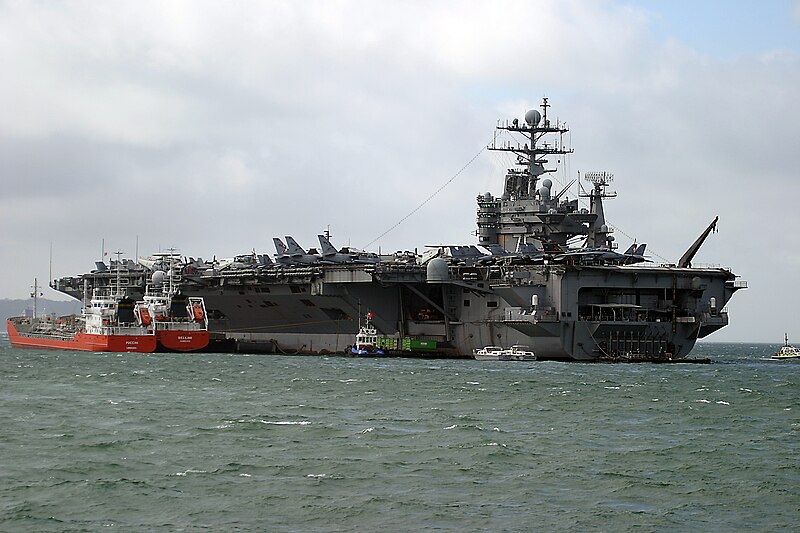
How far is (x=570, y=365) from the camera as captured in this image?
147ft

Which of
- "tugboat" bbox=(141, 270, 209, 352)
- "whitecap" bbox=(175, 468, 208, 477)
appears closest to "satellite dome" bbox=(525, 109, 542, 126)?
"tugboat" bbox=(141, 270, 209, 352)

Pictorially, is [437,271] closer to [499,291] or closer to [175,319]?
[499,291]

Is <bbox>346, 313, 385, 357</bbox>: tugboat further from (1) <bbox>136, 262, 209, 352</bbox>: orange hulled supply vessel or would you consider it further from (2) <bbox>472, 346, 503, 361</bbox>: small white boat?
(1) <bbox>136, 262, 209, 352</bbox>: orange hulled supply vessel

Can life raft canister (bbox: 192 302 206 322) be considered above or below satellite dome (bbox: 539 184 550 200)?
below

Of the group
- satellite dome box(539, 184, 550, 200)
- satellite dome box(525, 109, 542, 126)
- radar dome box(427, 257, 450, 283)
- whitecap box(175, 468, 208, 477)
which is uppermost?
satellite dome box(525, 109, 542, 126)

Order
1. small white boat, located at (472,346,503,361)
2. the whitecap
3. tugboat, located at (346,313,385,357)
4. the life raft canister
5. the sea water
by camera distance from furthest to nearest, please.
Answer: the life raft canister < tugboat, located at (346,313,385,357) < small white boat, located at (472,346,503,361) < the whitecap < the sea water

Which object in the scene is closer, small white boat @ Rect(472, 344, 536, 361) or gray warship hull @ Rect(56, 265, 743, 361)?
gray warship hull @ Rect(56, 265, 743, 361)

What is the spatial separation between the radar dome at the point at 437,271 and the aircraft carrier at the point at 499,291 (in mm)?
56

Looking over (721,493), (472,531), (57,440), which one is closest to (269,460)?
(57,440)

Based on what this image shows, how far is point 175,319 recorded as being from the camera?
5800 centimetres

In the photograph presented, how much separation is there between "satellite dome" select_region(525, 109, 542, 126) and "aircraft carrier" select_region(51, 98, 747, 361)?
7 cm

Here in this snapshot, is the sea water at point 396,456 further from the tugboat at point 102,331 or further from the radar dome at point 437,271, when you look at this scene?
the tugboat at point 102,331

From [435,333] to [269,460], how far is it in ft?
109

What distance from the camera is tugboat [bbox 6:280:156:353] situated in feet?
188
